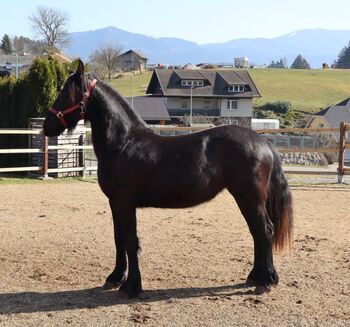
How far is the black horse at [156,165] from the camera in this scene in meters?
4.66

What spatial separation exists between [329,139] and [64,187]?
58.5 feet

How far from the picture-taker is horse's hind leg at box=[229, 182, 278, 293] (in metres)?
4.79

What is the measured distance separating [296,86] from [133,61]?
35.5m

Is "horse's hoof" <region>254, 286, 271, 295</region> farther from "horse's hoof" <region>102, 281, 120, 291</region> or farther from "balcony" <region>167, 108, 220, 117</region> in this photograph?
"balcony" <region>167, 108, 220, 117</region>

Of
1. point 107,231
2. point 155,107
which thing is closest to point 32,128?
point 107,231

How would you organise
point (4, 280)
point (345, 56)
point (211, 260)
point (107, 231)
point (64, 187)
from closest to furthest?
point (4, 280), point (211, 260), point (107, 231), point (64, 187), point (345, 56)

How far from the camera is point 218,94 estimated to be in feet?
189

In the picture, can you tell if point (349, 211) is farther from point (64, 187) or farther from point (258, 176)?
point (64, 187)

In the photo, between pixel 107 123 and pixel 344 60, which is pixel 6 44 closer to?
pixel 344 60

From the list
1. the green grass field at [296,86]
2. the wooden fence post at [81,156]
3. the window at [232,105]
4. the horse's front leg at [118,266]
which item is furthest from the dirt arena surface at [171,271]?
the green grass field at [296,86]

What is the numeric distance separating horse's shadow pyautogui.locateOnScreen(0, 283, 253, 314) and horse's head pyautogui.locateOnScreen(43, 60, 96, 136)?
60.3 inches

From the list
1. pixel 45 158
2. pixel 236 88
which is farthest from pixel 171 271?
pixel 236 88

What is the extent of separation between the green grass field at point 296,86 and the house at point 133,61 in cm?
993

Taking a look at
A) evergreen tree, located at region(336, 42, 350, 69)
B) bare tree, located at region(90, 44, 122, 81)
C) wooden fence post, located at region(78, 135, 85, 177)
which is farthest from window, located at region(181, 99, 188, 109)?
evergreen tree, located at region(336, 42, 350, 69)
